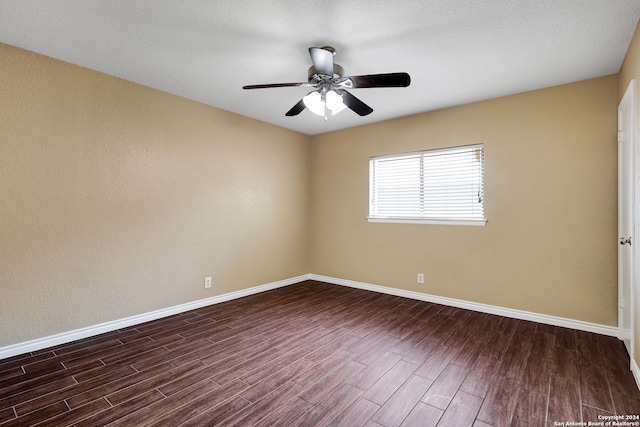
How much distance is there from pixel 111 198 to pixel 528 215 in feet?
14.4

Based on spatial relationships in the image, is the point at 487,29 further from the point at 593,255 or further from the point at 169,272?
the point at 169,272

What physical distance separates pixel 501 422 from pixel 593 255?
7.29ft

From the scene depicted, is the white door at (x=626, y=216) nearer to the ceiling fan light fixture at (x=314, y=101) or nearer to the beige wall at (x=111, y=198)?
the ceiling fan light fixture at (x=314, y=101)

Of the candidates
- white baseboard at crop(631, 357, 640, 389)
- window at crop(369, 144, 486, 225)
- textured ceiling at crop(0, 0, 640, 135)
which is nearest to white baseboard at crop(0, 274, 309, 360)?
window at crop(369, 144, 486, 225)

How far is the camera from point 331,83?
8.21 feet

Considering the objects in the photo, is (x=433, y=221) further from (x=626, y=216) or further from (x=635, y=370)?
(x=635, y=370)

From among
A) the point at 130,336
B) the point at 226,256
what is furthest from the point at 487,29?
the point at 130,336

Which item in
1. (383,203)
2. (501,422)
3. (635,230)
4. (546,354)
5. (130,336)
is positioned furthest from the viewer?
(383,203)

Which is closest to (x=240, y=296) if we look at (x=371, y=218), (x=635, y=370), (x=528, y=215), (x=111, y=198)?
(x=111, y=198)

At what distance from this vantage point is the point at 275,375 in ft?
7.16

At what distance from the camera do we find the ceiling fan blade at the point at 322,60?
→ 211 cm

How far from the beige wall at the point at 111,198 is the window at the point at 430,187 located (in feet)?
6.15

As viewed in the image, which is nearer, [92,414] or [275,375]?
[92,414]

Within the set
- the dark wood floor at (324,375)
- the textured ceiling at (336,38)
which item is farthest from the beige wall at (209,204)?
the dark wood floor at (324,375)
